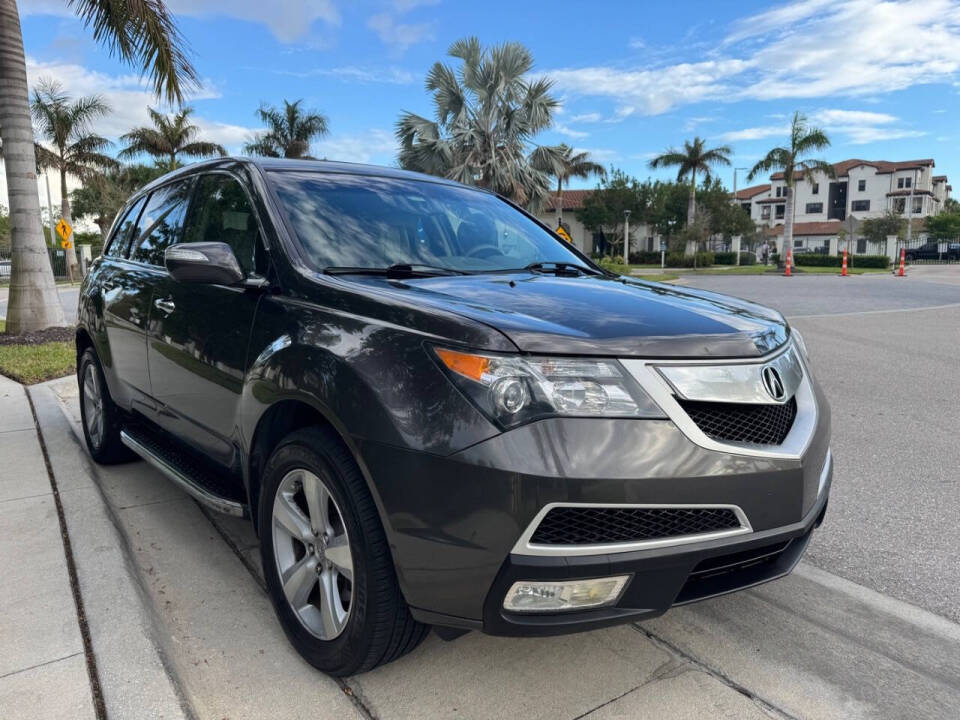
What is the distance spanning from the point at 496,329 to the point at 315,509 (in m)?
0.90

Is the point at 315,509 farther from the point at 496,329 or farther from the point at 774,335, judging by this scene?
the point at 774,335

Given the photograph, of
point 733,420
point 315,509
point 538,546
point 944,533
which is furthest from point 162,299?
point 944,533

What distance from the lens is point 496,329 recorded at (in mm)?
1968

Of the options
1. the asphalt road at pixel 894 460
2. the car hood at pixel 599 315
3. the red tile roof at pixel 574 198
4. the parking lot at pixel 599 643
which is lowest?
the parking lot at pixel 599 643

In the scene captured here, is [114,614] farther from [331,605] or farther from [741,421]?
[741,421]

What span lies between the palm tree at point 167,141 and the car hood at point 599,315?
44.9 m

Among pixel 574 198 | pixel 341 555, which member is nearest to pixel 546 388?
pixel 341 555

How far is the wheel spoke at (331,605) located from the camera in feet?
7.66

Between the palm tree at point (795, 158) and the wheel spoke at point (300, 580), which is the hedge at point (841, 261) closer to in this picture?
the palm tree at point (795, 158)

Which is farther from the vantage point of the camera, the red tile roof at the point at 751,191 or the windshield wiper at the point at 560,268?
the red tile roof at the point at 751,191

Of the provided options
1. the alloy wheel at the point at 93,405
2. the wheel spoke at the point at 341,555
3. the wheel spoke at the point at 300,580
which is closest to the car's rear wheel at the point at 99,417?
the alloy wheel at the point at 93,405

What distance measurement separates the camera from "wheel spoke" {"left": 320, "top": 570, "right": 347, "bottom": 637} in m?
2.34

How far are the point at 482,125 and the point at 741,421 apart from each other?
987 inches

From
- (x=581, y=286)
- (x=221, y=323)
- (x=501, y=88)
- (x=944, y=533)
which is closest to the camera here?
(x=581, y=286)
